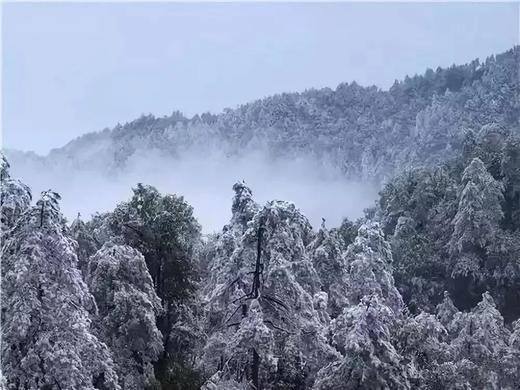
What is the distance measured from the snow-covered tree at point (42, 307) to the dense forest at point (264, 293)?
0.12 ft

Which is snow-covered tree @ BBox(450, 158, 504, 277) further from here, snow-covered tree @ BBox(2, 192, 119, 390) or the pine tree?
snow-covered tree @ BBox(2, 192, 119, 390)

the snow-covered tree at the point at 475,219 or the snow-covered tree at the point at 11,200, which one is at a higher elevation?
the snow-covered tree at the point at 11,200

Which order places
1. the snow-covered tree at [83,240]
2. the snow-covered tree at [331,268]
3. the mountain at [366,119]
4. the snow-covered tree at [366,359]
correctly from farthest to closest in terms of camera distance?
1. the mountain at [366,119]
2. the snow-covered tree at [331,268]
3. the snow-covered tree at [83,240]
4. the snow-covered tree at [366,359]

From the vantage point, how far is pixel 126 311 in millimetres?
23750

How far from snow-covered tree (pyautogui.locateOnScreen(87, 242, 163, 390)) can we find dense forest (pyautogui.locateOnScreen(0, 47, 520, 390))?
52mm

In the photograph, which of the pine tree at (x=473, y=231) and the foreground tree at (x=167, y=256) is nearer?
the foreground tree at (x=167, y=256)

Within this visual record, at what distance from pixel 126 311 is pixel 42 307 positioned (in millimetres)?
5559

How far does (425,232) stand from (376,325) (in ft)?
96.6

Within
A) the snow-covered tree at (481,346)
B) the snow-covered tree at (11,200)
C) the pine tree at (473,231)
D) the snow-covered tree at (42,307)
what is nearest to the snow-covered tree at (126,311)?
the snow-covered tree at (11,200)

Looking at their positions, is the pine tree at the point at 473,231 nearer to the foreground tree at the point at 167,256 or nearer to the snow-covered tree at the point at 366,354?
the foreground tree at the point at 167,256

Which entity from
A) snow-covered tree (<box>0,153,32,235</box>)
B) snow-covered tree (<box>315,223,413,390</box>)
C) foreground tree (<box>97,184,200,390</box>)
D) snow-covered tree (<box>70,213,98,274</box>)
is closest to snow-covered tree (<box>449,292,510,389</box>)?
snow-covered tree (<box>315,223,413,390</box>)

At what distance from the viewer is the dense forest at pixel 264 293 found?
60.5 feet

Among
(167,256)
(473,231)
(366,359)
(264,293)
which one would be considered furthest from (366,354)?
(473,231)

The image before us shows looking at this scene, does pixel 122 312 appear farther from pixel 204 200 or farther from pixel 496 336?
pixel 204 200
